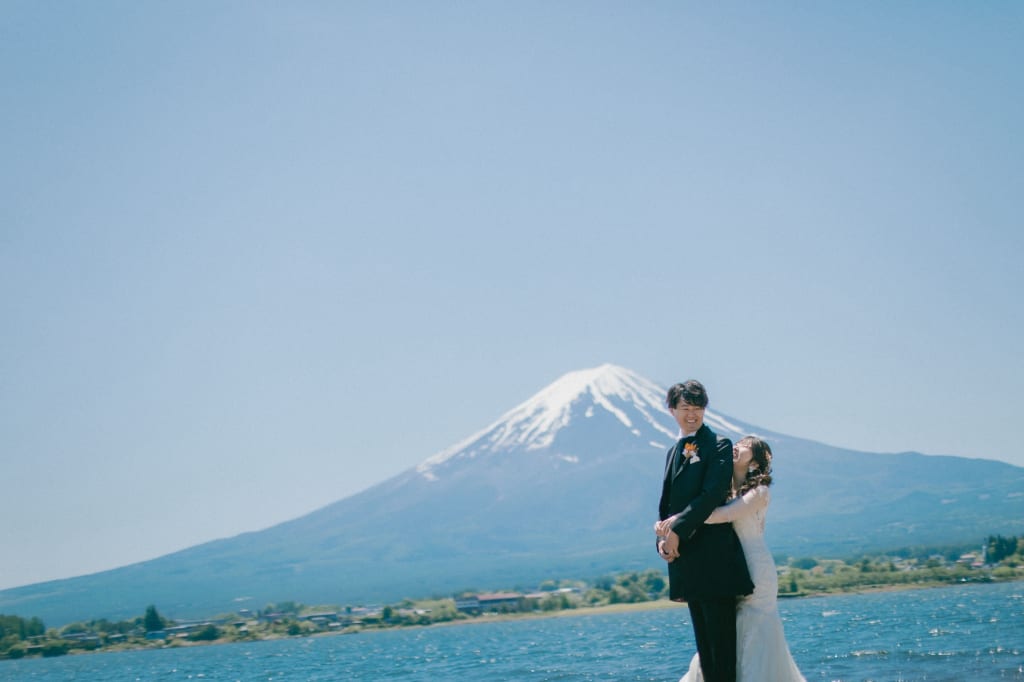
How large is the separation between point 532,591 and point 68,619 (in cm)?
5485

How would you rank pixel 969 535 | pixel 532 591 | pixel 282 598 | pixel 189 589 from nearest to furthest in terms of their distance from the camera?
pixel 532 591 → pixel 969 535 → pixel 282 598 → pixel 189 589

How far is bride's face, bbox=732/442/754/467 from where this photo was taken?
23.9 ft

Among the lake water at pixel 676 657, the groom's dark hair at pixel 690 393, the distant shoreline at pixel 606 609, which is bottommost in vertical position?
the distant shoreline at pixel 606 609

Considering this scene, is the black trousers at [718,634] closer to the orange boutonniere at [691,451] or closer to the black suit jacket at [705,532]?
the black suit jacket at [705,532]

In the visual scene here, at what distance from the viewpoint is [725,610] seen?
7.11 meters

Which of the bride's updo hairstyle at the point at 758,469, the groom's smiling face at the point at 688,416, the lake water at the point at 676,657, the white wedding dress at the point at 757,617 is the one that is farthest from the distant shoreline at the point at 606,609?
the groom's smiling face at the point at 688,416

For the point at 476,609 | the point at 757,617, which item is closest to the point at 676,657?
the point at 757,617

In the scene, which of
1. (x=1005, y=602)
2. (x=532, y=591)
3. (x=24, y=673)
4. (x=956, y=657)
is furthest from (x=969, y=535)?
(x=956, y=657)

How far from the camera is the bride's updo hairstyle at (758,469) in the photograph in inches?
285

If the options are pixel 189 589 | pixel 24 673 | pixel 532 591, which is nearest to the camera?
pixel 24 673

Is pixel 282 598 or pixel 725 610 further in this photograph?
pixel 282 598

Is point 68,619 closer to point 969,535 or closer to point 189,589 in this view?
point 189,589

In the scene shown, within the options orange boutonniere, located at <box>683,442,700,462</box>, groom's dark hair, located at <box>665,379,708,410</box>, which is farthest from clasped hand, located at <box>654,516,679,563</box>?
groom's dark hair, located at <box>665,379,708,410</box>

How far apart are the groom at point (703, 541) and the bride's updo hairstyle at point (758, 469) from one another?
0.22 meters
